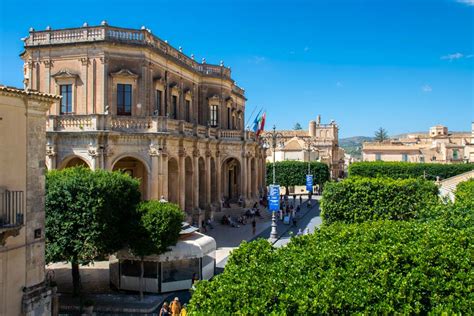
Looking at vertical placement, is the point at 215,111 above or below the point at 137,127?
above

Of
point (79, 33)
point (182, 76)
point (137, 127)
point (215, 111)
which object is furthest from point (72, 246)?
point (215, 111)

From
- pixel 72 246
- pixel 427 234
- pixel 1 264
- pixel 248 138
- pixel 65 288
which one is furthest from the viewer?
pixel 248 138

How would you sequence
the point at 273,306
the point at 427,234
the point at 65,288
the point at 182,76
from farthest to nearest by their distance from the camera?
the point at 182,76 < the point at 65,288 < the point at 427,234 < the point at 273,306

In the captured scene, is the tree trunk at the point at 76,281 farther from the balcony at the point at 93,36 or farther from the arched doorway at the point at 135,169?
the balcony at the point at 93,36

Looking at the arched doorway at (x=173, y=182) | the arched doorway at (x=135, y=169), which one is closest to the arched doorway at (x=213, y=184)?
the arched doorway at (x=173, y=182)

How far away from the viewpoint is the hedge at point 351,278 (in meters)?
9.30

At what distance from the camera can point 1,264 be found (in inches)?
561

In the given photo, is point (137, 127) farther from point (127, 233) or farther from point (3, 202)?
point (3, 202)

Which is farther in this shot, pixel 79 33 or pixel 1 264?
pixel 79 33

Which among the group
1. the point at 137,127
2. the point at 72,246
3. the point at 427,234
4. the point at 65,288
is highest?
the point at 137,127

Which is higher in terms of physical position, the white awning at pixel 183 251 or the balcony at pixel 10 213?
the balcony at pixel 10 213

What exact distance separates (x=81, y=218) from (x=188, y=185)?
16155mm

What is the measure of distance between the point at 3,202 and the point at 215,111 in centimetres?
2941

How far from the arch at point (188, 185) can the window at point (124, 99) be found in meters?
6.31
